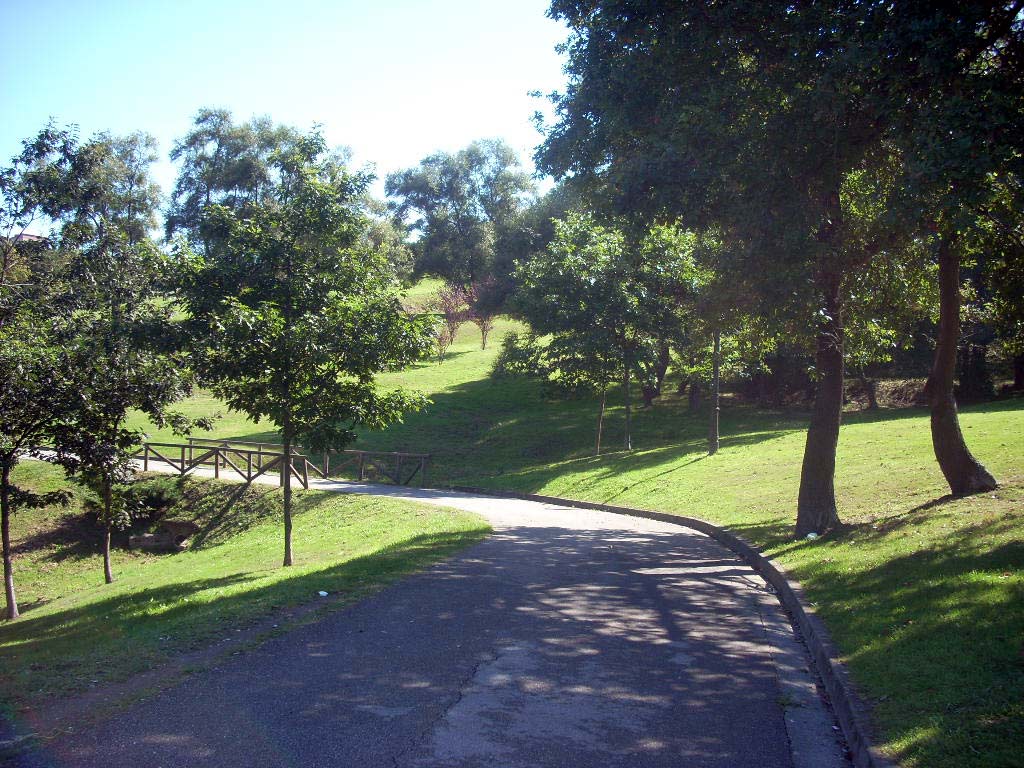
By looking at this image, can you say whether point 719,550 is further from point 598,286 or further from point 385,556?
point 598,286

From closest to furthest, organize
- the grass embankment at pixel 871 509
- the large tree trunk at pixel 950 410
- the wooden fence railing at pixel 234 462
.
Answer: the grass embankment at pixel 871 509
the large tree trunk at pixel 950 410
the wooden fence railing at pixel 234 462

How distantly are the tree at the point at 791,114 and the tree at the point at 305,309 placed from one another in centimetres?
404

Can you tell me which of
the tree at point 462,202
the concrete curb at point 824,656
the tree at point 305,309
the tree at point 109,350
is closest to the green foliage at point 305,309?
the tree at point 305,309

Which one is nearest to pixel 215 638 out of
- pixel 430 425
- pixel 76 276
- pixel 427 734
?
pixel 427 734

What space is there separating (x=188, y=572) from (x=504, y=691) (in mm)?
12390

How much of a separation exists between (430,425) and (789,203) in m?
24.7

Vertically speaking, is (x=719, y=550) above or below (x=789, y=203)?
below

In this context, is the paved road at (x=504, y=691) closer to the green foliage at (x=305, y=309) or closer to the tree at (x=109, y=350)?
the green foliage at (x=305, y=309)

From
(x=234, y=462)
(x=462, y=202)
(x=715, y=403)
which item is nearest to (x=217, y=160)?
(x=462, y=202)

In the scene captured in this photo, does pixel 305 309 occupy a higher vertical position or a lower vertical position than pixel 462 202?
lower

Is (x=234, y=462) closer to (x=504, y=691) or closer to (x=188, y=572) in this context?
(x=188, y=572)

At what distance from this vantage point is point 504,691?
19.1 ft

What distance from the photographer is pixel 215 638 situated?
287 inches

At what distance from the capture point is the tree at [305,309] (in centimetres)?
1224
